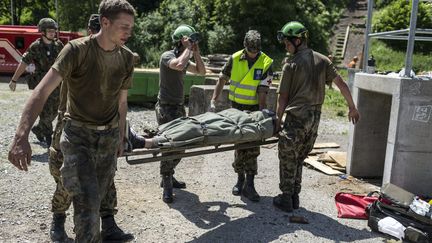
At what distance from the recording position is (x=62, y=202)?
4.29 m

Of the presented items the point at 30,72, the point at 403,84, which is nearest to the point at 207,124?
the point at 403,84

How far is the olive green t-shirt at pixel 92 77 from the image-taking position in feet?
10.9

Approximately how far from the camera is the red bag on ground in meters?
5.42

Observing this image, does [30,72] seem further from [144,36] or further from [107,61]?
[144,36]

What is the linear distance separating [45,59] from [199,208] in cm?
395

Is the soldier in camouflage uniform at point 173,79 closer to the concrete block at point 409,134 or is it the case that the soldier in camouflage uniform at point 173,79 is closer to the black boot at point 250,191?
the black boot at point 250,191

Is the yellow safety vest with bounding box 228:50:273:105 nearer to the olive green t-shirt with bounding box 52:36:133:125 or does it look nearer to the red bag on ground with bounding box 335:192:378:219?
the red bag on ground with bounding box 335:192:378:219

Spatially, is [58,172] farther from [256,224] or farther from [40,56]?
[40,56]

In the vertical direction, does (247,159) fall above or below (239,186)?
above

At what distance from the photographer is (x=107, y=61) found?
3492mm

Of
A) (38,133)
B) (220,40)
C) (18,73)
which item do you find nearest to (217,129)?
(18,73)

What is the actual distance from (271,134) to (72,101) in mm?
2530

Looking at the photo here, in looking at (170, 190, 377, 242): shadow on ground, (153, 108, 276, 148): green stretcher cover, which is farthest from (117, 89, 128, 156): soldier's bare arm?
(170, 190, 377, 242): shadow on ground

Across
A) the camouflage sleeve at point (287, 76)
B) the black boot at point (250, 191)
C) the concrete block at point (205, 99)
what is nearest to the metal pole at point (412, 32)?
the camouflage sleeve at point (287, 76)
